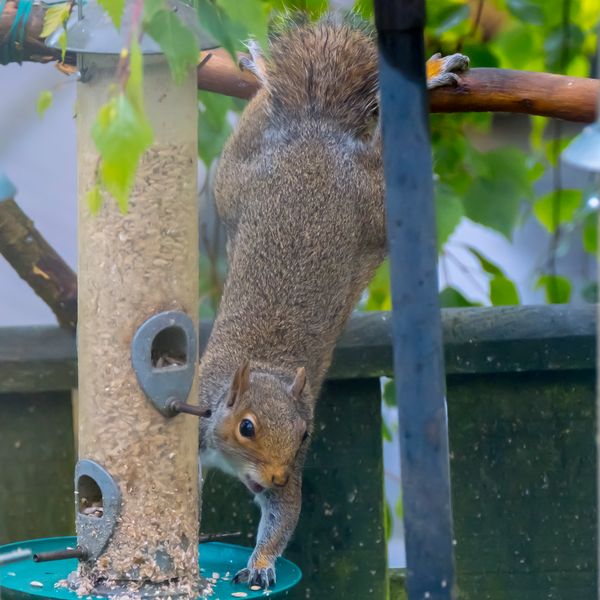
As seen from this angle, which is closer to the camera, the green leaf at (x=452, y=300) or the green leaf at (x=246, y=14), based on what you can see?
the green leaf at (x=246, y=14)

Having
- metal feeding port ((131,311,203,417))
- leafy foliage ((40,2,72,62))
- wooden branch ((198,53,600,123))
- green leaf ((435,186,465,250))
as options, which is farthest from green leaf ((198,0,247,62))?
green leaf ((435,186,465,250))

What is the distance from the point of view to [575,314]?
1.90m

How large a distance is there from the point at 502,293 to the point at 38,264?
827 mm

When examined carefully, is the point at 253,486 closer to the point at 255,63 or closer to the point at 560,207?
the point at 255,63

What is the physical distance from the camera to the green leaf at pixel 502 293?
211 cm

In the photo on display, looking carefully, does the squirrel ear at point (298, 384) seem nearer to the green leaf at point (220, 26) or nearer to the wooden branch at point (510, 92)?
the wooden branch at point (510, 92)

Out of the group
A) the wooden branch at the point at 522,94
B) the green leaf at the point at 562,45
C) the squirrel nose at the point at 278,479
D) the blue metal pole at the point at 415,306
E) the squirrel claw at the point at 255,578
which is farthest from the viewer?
the green leaf at the point at 562,45

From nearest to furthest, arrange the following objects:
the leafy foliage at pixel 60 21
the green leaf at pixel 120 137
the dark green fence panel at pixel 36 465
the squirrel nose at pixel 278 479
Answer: the green leaf at pixel 120 137 < the leafy foliage at pixel 60 21 < the squirrel nose at pixel 278 479 < the dark green fence panel at pixel 36 465

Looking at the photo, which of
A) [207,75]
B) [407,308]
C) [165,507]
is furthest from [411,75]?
[207,75]

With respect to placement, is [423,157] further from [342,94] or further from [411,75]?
[342,94]

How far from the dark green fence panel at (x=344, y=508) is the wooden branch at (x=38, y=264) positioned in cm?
41

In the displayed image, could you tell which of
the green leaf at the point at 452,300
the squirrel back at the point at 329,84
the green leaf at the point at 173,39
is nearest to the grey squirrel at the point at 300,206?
the squirrel back at the point at 329,84

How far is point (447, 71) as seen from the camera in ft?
5.08

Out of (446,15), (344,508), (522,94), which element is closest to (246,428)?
(344,508)
